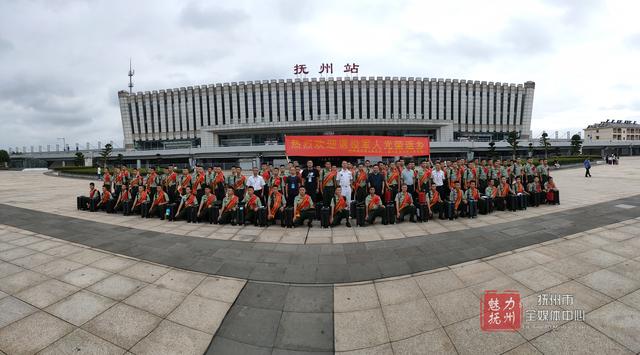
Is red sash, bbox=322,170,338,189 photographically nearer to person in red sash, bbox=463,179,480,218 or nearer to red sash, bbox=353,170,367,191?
red sash, bbox=353,170,367,191

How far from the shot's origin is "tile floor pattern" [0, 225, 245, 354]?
3.26 m

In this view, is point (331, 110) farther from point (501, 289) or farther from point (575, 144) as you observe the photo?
point (501, 289)

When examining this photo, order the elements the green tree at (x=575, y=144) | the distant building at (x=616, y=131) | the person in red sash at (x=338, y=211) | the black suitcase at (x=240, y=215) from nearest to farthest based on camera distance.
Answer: the person in red sash at (x=338, y=211) → the black suitcase at (x=240, y=215) → the green tree at (x=575, y=144) → the distant building at (x=616, y=131)

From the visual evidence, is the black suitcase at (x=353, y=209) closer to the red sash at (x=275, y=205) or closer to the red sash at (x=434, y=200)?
the red sash at (x=275, y=205)

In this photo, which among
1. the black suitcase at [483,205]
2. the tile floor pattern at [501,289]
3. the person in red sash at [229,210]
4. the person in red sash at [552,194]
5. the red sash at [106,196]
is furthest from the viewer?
the red sash at [106,196]

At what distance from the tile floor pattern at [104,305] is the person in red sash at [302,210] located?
358 cm

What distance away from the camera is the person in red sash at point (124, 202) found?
33.6ft

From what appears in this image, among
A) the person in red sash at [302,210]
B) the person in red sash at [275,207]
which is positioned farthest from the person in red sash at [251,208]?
the person in red sash at [302,210]

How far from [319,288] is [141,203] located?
896 cm

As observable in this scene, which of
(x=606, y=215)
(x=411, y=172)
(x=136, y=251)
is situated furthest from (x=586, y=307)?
(x=136, y=251)

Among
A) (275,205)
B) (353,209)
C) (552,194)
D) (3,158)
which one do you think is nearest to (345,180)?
(353,209)

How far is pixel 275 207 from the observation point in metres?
8.38

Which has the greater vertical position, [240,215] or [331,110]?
[331,110]

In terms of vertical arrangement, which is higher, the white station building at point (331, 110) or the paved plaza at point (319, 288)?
the white station building at point (331, 110)
